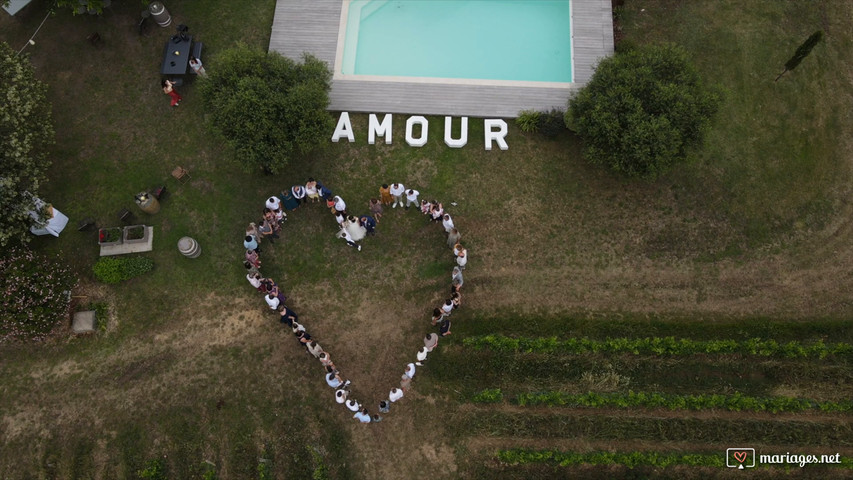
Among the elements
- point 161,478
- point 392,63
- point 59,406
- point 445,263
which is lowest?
point 161,478

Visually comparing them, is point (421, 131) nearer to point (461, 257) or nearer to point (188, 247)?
point (461, 257)

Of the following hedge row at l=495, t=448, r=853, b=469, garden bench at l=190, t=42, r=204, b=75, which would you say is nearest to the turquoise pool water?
garden bench at l=190, t=42, r=204, b=75

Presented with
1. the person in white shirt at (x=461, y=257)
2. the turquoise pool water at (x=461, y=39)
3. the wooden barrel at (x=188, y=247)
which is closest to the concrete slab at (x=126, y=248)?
the wooden barrel at (x=188, y=247)

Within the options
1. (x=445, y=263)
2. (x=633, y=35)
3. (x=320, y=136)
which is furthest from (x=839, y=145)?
(x=320, y=136)

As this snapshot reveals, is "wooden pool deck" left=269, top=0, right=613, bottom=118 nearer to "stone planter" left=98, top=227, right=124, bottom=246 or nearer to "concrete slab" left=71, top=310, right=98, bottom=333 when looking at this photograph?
"stone planter" left=98, top=227, right=124, bottom=246

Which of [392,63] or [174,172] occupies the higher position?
[392,63]

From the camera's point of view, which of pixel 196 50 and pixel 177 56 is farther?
pixel 196 50

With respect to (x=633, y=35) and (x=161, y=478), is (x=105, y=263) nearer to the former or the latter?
(x=161, y=478)

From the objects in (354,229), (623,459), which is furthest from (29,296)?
(623,459)
